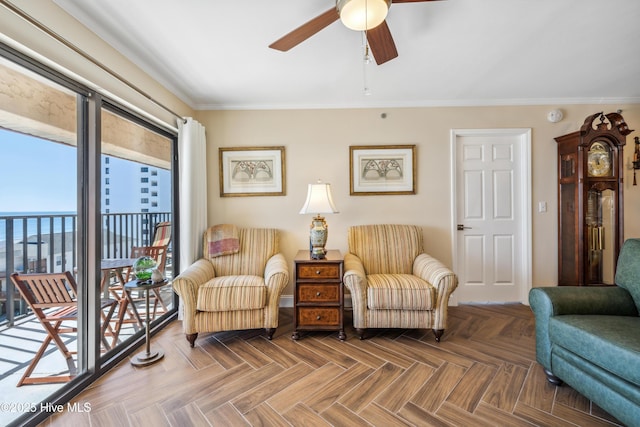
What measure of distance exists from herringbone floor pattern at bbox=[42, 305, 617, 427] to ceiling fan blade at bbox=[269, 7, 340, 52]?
6.90 feet

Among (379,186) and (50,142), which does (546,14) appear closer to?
(379,186)

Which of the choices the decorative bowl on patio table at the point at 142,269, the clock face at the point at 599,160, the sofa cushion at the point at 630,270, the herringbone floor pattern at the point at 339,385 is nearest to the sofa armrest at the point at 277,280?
the herringbone floor pattern at the point at 339,385

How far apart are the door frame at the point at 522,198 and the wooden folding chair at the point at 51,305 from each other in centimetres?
337

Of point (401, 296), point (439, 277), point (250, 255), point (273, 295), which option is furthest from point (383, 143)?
point (273, 295)

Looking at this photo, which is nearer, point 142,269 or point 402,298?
point 142,269

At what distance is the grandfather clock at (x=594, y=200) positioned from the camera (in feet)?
8.39

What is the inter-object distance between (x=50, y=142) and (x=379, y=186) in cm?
270

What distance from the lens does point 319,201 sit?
8.03ft

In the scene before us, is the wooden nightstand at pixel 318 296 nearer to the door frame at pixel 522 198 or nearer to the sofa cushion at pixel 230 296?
the sofa cushion at pixel 230 296

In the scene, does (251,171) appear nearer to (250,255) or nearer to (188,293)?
(250,255)

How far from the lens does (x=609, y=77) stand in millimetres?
2432

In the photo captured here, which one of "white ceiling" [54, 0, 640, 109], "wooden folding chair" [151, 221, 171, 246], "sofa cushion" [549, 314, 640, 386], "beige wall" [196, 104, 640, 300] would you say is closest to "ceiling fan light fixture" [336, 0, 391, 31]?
"white ceiling" [54, 0, 640, 109]

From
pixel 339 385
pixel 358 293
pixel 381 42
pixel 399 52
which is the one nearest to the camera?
pixel 381 42

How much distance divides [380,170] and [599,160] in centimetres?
221
